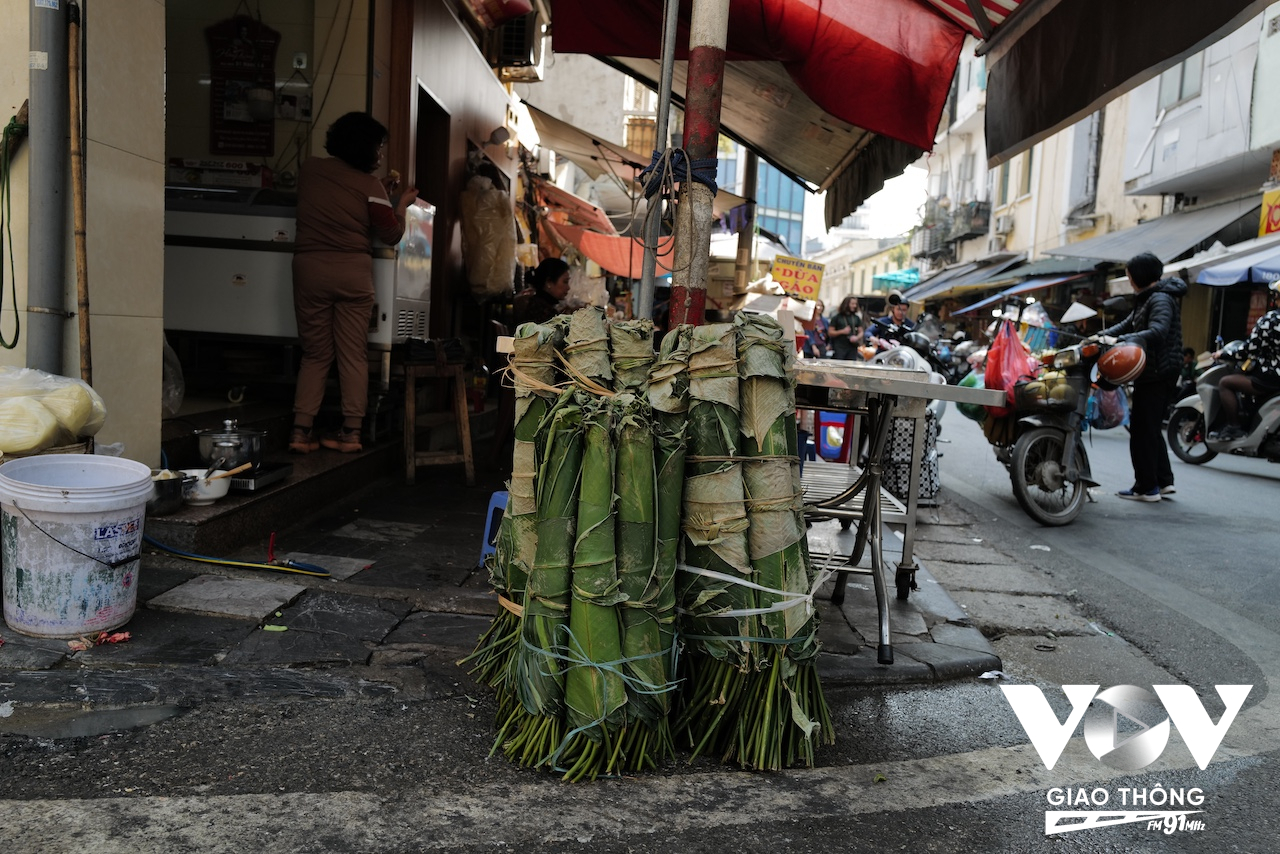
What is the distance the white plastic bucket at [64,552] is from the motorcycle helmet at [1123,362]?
21.0 ft

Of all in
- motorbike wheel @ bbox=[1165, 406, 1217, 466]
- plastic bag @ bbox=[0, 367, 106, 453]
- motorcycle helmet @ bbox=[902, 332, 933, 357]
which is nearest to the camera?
plastic bag @ bbox=[0, 367, 106, 453]

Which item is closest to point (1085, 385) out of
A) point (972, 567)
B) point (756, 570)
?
point (972, 567)

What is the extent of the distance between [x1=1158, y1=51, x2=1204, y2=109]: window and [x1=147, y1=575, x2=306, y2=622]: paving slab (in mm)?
17418

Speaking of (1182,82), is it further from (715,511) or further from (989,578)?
(715,511)

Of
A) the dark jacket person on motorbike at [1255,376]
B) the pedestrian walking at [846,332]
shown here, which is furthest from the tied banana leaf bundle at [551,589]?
the dark jacket person on motorbike at [1255,376]

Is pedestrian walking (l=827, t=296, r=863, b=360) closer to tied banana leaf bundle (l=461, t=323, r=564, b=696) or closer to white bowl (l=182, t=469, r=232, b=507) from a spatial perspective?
white bowl (l=182, t=469, r=232, b=507)

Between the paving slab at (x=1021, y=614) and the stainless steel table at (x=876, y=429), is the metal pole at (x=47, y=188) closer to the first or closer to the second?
the stainless steel table at (x=876, y=429)

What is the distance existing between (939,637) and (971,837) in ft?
5.42

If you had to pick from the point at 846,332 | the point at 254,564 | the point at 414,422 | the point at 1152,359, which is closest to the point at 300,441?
the point at 414,422

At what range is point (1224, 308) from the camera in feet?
52.0

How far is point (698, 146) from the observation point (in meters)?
3.70

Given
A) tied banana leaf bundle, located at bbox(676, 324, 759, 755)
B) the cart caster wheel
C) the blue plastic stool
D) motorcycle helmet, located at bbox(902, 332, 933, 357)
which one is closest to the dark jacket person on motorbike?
motorcycle helmet, located at bbox(902, 332, 933, 357)

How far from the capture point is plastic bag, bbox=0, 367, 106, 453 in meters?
3.32

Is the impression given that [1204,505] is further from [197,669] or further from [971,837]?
[197,669]
